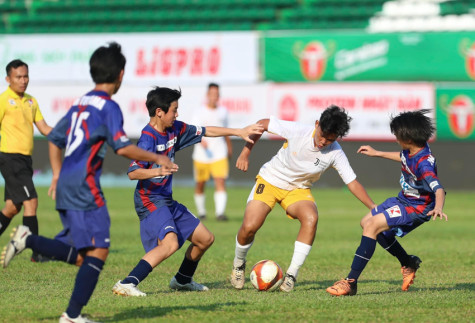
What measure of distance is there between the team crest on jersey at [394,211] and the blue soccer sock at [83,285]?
3087 mm

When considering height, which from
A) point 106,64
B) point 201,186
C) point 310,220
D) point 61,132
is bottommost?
point 201,186

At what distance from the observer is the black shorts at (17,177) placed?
936cm

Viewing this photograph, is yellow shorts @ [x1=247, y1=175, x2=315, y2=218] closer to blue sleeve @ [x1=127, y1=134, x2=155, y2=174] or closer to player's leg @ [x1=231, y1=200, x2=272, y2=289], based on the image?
player's leg @ [x1=231, y1=200, x2=272, y2=289]

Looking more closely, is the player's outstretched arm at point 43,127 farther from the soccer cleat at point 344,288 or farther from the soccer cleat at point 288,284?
the soccer cleat at point 344,288

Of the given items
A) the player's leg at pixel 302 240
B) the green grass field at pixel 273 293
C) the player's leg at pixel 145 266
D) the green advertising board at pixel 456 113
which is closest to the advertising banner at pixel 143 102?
the green advertising board at pixel 456 113

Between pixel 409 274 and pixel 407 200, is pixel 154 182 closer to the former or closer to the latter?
pixel 407 200

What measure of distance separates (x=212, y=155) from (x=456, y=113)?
9.81 meters

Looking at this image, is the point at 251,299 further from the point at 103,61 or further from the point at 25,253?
the point at 25,253

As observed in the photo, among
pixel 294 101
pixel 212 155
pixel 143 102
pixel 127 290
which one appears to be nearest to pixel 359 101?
pixel 294 101

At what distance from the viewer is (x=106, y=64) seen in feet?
18.7

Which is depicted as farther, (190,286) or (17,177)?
(17,177)

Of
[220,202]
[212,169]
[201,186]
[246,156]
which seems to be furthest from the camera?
[212,169]

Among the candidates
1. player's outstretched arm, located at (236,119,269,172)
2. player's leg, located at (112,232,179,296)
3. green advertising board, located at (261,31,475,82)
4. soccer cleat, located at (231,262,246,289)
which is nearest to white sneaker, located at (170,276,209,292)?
soccer cleat, located at (231,262,246,289)

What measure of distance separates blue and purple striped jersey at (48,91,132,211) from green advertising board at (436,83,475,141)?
18717 millimetres
